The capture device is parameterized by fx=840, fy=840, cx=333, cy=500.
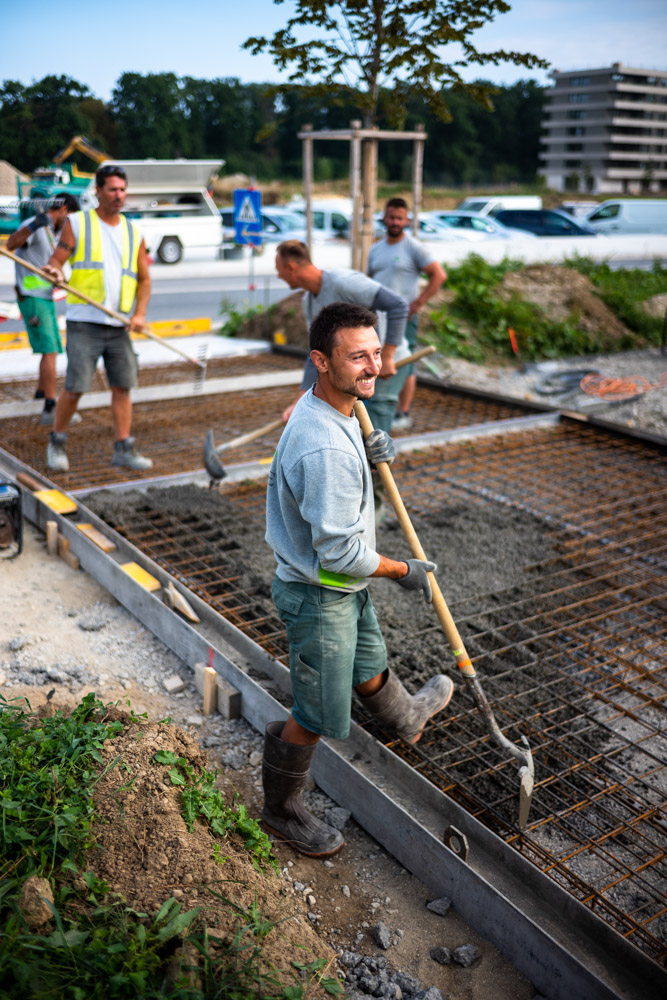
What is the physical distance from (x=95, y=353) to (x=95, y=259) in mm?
610

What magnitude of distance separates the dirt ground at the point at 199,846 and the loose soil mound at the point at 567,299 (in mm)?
→ 8771

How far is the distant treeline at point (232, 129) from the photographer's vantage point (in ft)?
106

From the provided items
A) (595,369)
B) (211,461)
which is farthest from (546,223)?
(211,461)

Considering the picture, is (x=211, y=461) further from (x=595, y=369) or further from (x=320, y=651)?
(x=595, y=369)

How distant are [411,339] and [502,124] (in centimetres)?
6548

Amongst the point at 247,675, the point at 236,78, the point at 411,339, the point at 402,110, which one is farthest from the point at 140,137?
the point at 247,675

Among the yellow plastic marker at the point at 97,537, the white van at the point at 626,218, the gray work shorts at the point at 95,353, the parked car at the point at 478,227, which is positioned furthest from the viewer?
the white van at the point at 626,218

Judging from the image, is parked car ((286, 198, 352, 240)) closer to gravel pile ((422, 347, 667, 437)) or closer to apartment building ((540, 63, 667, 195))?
gravel pile ((422, 347, 667, 437))

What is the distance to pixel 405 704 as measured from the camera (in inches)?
120

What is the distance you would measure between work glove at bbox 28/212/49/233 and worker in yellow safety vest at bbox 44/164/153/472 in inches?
43.5

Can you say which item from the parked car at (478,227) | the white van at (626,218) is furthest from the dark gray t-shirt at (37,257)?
the white van at (626,218)

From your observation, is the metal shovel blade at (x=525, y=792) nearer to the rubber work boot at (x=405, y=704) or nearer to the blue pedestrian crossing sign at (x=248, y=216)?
the rubber work boot at (x=405, y=704)

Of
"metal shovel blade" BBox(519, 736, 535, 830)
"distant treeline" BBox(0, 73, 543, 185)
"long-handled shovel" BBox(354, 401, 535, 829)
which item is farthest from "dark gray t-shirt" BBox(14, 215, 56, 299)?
"distant treeline" BBox(0, 73, 543, 185)

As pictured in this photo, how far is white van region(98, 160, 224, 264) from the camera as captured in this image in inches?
814
